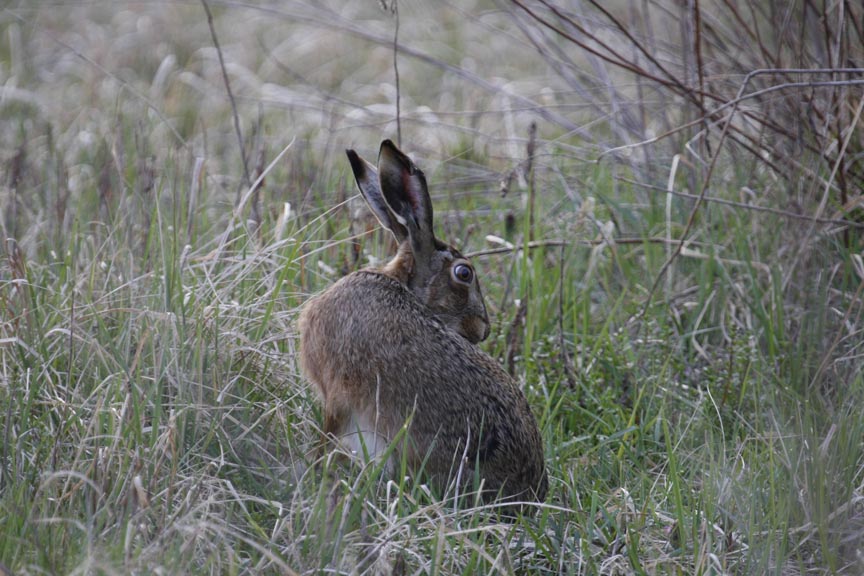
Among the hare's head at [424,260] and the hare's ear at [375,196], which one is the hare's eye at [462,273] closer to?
the hare's head at [424,260]

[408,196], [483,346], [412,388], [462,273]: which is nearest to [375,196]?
[408,196]

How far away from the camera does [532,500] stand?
353 centimetres

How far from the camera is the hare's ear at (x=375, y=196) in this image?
3.95m

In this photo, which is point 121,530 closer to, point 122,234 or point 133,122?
point 122,234

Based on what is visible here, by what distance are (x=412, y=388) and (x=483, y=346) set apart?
4.16 feet

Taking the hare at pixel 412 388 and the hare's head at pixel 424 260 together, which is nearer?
the hare at pixel 412 388

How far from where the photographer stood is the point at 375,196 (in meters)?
4.02

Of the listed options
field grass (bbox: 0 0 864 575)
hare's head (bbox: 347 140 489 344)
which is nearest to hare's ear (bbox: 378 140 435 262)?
hare's head (bbox: 347 140 489 344)

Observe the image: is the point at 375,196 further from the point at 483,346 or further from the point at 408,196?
the point at 483,346

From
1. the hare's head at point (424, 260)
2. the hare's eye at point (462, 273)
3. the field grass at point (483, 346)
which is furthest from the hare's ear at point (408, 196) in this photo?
the field grass at point (483, 346)

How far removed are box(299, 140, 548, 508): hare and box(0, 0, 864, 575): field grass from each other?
0.42 feet

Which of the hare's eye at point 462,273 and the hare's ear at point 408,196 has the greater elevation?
the hare's ear at point 408,196

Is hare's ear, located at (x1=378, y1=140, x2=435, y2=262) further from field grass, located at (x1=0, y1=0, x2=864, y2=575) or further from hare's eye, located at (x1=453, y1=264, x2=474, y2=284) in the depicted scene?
field grass, located at (x1=0, y1=0, x2=864, y2=575)

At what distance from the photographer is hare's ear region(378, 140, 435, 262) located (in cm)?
378
